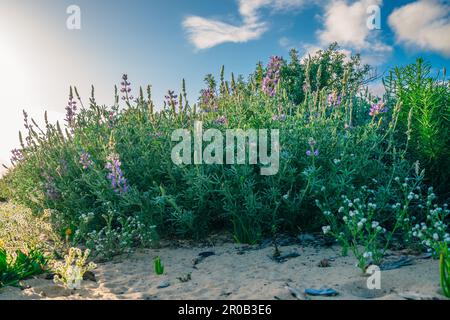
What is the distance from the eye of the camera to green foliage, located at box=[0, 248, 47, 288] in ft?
11.4

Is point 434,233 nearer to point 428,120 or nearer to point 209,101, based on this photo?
point 428,120

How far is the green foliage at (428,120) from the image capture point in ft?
15.5

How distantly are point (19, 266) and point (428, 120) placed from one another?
427 cm

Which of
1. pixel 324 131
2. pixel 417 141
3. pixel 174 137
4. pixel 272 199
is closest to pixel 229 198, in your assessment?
pixel 272 199

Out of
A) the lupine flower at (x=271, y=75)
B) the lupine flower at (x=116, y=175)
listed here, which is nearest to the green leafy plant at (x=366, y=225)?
the lupine flower at (x=116, y=175)

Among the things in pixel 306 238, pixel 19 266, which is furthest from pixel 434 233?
pixel 19 266

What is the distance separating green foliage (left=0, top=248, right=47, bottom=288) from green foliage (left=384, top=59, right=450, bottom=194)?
3776mm

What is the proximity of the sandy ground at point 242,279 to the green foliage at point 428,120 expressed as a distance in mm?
1583

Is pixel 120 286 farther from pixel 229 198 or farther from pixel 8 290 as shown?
pixel 229 198

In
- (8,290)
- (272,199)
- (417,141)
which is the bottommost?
(8,290)

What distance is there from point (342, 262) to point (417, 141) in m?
2.10

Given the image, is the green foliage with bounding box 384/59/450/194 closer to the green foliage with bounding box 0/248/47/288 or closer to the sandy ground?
the sandy ground

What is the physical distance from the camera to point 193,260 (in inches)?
160

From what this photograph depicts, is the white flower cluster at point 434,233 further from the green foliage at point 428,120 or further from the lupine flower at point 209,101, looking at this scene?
the lupine flower at point 209,101
